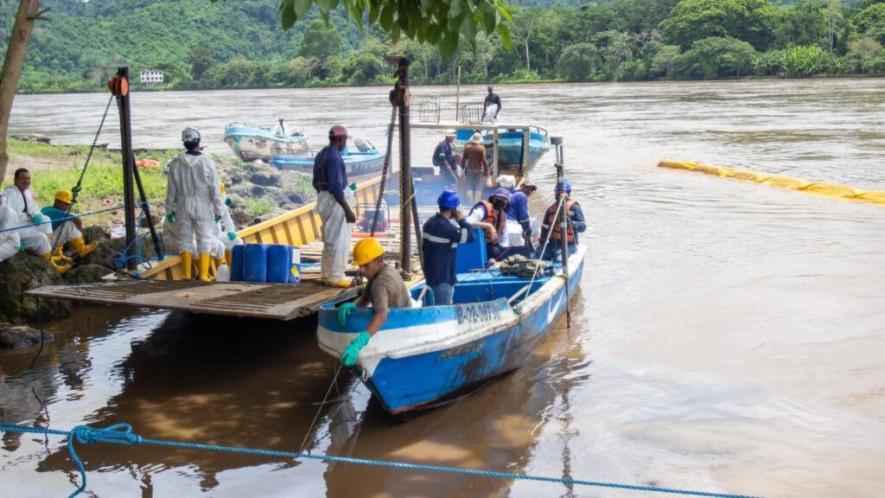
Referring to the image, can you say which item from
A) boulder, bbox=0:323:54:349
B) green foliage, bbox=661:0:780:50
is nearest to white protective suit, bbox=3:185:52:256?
boulder, bbox=0:323:54:349

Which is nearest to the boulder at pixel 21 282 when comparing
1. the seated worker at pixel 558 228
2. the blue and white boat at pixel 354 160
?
the seated worker at pixel 558 228

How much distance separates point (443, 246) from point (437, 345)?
125cm

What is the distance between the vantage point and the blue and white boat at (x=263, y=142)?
2650 cm

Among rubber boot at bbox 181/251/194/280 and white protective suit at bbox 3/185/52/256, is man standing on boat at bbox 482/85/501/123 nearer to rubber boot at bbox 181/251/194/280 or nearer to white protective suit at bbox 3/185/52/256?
rubber boot at bbox 181/251/194/280

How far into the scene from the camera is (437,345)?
7574 mm

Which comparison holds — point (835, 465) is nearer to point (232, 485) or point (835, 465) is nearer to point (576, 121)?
point (232, 485)

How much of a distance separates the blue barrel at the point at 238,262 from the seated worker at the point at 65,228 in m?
2.64

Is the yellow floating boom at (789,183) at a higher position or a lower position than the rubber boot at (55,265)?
lower

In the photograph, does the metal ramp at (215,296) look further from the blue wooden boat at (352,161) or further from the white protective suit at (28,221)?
the blue wooden boat at (352,161)

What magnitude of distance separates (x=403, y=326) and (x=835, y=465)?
333cm

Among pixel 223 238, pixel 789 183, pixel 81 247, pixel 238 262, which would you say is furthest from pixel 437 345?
pixel 789 183

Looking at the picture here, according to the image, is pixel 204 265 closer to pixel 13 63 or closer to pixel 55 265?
pixel 55 265

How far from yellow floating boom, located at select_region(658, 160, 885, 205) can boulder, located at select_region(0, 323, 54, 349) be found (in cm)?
1569

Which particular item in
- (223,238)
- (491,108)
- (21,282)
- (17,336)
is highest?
(491,108)
